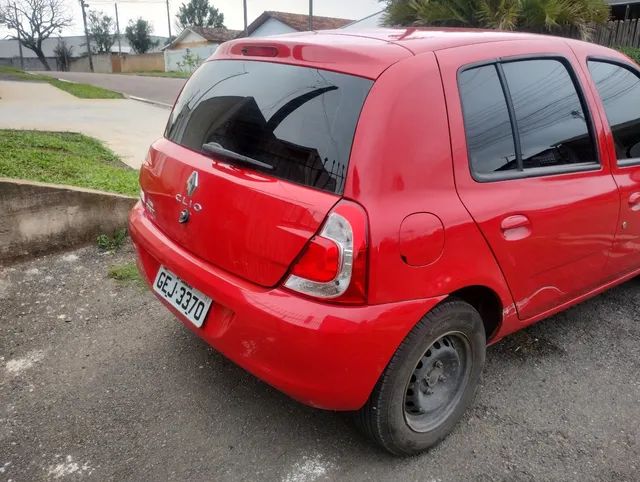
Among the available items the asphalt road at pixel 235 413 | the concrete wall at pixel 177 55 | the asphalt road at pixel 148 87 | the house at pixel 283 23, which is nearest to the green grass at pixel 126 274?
the asphalt road at pixel 235 413

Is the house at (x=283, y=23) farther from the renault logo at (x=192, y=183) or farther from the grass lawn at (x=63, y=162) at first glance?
the renault logo at (x=192, y=183)

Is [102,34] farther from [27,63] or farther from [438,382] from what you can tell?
[438,382]

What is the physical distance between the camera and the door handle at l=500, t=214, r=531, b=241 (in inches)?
86.5

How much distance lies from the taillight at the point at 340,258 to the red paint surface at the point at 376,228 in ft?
0.11

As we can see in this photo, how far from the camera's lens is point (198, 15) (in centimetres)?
6247

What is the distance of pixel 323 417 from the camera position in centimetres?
248

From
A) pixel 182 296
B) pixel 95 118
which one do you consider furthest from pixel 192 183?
pixel 95 118

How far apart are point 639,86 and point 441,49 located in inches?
63.3

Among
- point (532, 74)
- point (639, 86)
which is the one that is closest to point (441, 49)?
point (532, 74)

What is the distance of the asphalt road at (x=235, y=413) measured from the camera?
7.12ft

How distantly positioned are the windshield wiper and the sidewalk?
4252mm

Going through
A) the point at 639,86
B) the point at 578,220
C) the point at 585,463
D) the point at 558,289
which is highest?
the point at 639,86

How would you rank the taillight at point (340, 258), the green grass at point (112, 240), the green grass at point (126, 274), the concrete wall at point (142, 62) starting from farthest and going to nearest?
the concrete wall at point (142, 62) < the green grass at point (112, 240) < the green grass at point (126, 274) < the taillight at point (340, 258)

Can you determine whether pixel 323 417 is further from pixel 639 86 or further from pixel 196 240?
pixel 639 86
